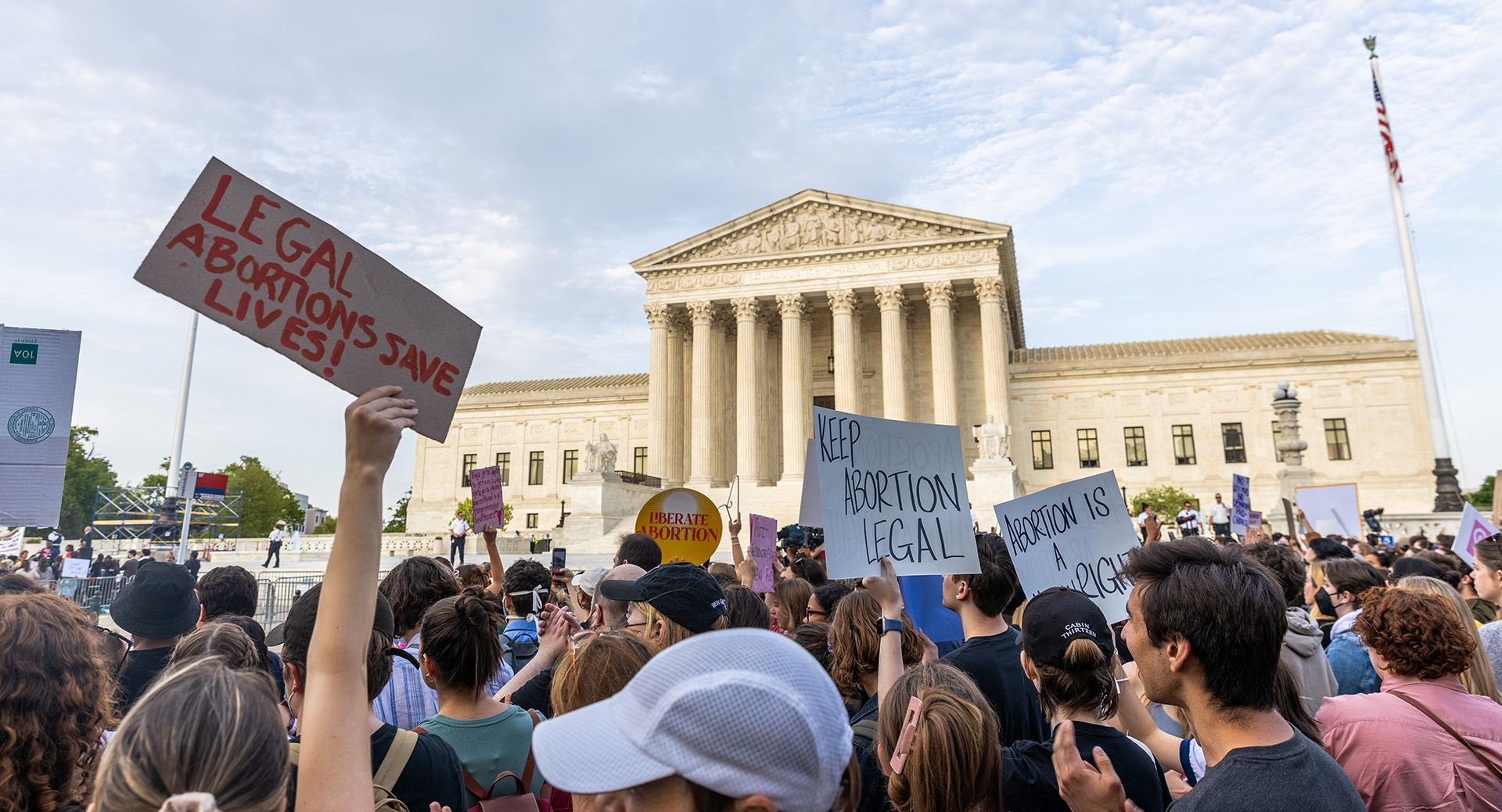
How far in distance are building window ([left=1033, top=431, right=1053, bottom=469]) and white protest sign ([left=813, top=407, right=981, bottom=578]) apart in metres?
41.6

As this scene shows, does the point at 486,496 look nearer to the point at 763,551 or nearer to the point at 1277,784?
the point at 763,551

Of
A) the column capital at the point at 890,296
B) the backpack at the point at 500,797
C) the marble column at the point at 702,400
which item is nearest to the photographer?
the backpack at the point at 500,797

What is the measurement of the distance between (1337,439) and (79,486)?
77.8 m

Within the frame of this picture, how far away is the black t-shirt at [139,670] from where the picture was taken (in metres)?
4.16

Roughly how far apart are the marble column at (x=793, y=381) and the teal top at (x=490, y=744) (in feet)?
122

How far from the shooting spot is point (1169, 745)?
3281mm

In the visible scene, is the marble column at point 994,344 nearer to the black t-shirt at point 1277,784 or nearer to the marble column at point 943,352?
the marble column at point 943,352

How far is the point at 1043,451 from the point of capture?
146 ft

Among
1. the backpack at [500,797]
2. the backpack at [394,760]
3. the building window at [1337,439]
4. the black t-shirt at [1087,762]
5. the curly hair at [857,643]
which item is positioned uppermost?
the building window at [1337,439]

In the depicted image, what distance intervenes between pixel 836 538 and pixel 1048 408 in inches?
1700

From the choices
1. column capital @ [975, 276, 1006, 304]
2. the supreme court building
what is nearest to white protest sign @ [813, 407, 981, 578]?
the supreme court building

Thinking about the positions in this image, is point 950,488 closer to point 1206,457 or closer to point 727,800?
point 727,800

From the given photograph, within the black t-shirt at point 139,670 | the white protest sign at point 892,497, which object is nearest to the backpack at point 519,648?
the black t-shirt at point 139,670

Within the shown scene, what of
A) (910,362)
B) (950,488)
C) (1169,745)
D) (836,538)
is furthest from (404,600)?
(910,362)
